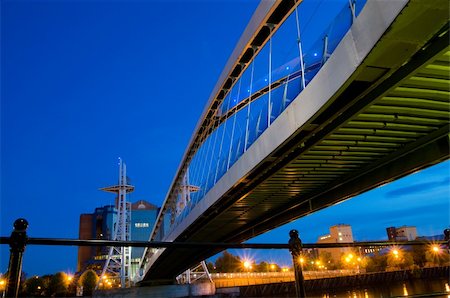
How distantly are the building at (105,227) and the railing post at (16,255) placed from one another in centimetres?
7388

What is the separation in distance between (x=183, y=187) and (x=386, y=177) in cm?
3473

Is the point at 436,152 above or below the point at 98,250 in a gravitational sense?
below

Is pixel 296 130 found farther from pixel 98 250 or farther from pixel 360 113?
pixel 98 250

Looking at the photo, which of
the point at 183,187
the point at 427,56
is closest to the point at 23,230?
the point at 427,56

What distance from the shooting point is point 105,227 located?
98688mm

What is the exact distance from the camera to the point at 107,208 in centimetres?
10262

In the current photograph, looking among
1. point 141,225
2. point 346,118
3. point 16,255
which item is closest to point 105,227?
point 141,225

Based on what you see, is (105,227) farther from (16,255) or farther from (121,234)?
(16,255)

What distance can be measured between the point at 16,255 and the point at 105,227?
102011 millimetres

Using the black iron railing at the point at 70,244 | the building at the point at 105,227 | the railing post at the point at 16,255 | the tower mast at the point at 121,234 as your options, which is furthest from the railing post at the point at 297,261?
the building at the point at 105,227

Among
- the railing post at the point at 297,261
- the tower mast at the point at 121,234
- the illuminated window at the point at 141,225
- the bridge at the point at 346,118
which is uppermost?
the illuminated window at the point at 141,225

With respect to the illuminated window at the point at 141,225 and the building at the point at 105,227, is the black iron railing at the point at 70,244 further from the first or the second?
the illuminated window at the point at 141,225

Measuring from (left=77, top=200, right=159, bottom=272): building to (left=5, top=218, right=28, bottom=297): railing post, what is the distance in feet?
242

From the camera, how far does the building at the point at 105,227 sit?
86812mm
